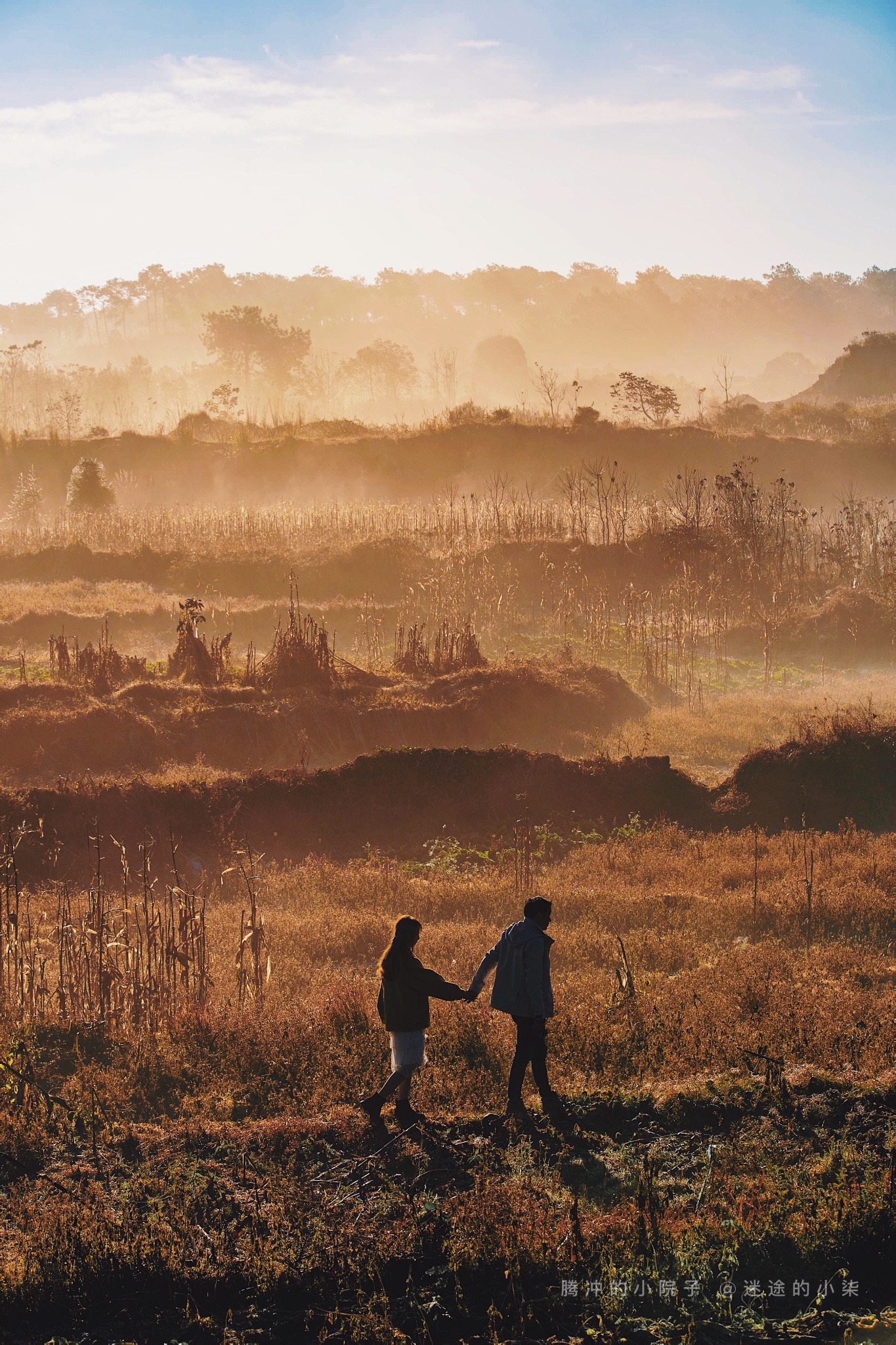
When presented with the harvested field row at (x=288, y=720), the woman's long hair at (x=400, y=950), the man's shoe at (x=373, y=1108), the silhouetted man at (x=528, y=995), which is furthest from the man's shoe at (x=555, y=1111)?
the harvested field row at (x=288, y=720)

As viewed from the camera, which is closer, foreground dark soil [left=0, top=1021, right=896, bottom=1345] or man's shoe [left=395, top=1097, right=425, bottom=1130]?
foreground dark soil [left=0, top=1021, right=896, bottom=1345]

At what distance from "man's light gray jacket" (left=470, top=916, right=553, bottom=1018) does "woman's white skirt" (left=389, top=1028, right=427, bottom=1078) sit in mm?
429

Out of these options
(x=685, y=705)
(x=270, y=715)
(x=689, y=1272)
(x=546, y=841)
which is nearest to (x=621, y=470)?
(x=685, y=705)

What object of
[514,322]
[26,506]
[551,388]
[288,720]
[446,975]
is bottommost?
[446,975]

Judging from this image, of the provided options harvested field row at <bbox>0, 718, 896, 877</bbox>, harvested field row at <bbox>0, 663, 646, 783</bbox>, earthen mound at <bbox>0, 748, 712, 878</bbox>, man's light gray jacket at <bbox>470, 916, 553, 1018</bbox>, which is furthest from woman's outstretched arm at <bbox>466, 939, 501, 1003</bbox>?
harvested field row at <bbox>0, 663, 646, 783</bbox>

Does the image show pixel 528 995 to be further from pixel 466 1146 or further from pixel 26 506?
pixel 26 506

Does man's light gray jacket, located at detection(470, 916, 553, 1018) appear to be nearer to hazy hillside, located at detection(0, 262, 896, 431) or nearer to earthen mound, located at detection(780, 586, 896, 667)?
earthen mound, located at detection(780, 586, 896, 667)

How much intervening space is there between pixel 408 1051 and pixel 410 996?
329mm

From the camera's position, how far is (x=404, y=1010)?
6.35 meters

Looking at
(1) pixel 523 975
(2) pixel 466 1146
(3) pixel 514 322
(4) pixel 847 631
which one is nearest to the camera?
(2) pixel 466 1146

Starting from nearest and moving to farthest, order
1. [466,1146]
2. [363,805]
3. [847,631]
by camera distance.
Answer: [466,1146] < [363,805] < [847,631]

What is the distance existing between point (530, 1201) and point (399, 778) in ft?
30.6

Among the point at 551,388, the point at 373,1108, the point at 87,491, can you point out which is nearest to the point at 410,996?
the point at 373,1108

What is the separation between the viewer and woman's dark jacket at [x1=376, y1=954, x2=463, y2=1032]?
20.9 feet
